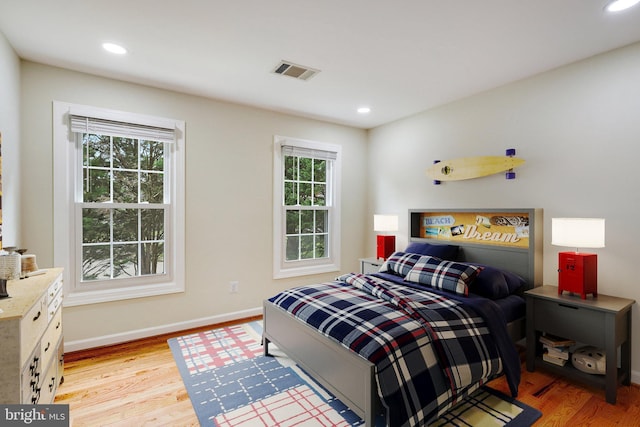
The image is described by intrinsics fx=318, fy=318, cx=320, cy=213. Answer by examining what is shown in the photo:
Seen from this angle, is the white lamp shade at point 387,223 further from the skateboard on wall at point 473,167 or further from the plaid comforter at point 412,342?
the plaid comforter at point 412,342

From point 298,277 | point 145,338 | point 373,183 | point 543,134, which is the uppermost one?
point 543,134

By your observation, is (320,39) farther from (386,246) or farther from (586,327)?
(586,327)

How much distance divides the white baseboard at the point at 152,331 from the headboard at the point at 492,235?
2.29 metres

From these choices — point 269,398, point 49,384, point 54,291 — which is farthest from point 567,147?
point 49,384

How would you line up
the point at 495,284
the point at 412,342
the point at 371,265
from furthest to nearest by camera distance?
the point at 371,265 < the point at 495,284 < the point at 412,342

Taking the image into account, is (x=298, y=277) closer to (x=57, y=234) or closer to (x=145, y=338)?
(x=145, y=338)

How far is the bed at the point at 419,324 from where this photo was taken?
1.75 metres

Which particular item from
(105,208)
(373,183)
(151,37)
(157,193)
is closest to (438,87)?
(373,183)

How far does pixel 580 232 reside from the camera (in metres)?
2.32

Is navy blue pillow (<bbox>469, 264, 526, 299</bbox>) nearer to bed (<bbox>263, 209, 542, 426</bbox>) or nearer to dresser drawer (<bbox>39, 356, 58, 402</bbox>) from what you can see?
bed (<bbox>263, 209, 542, 426</bbox>)

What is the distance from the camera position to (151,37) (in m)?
2.32

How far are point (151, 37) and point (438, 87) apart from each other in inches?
102

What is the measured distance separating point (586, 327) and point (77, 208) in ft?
14.1

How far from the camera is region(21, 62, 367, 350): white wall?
2.76 meters
